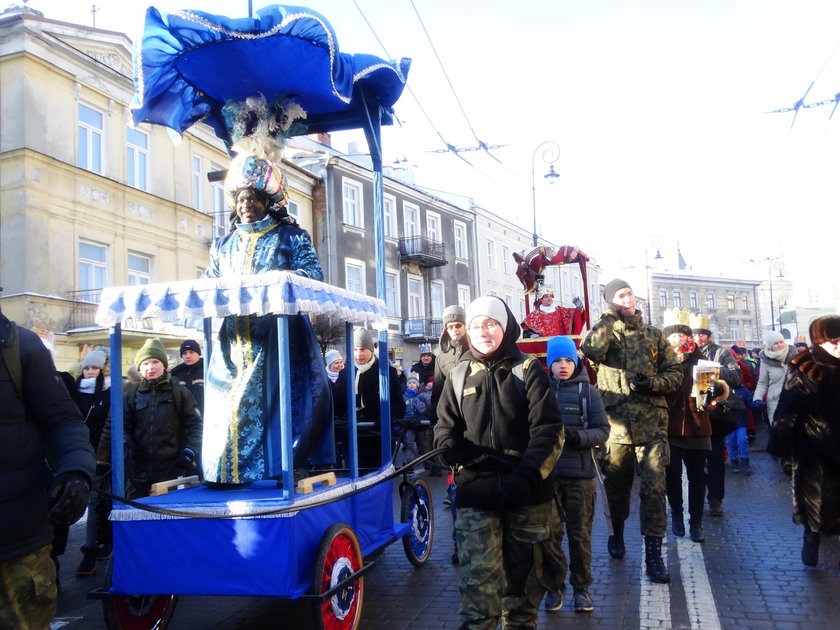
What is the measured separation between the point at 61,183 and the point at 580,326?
517 inches

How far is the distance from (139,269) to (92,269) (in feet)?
5.53

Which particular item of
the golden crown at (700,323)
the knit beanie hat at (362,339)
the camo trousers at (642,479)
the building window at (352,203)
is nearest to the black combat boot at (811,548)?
the camo trousers at (642,479)

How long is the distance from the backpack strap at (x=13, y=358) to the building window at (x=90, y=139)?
17.3 m

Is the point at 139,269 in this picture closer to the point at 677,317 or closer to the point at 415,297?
the point at 677,317

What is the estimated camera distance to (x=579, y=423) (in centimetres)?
507

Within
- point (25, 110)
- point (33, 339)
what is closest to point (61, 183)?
point (25, 110)

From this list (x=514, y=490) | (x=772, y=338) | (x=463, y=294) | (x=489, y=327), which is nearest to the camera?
(x=514, y=490)

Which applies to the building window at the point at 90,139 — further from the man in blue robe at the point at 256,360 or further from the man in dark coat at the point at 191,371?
the man in blue robe at the point at 256,360

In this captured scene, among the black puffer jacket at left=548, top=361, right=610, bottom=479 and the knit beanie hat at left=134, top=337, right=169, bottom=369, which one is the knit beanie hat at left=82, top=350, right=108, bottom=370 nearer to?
the knit beanie hat at left=134, top=337, right=169, bottom=369

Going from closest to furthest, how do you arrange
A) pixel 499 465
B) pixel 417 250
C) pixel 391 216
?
pixel 499 465
pixel 391 216
pixel 417 250

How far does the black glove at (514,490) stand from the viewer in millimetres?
3484

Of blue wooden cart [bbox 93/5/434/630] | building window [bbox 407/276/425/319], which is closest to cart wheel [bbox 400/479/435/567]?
blue wooden cart [bbox 93/5/434/630]

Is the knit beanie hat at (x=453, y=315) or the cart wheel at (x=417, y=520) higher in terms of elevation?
the knit beanie hat at (x=453, y=315)

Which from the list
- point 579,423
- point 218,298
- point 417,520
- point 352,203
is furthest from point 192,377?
point 352,203
